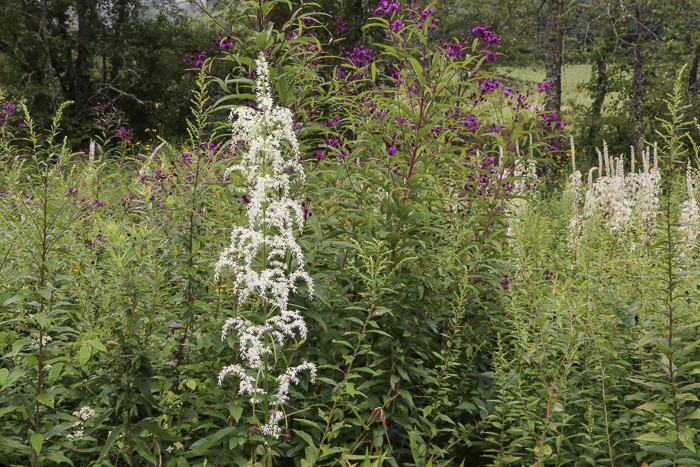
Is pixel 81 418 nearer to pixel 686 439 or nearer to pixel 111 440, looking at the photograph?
pixel 111 440

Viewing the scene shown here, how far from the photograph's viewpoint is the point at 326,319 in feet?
8.98

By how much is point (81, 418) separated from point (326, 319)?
4.36 feet

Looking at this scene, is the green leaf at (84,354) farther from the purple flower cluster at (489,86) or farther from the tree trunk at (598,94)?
the tree trunk at (598,94)

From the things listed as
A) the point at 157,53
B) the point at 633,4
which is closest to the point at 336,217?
the point at 633,4

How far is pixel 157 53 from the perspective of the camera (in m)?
20.8

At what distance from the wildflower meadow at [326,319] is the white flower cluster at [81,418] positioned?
0.02 m

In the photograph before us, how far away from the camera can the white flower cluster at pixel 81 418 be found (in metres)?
2.23

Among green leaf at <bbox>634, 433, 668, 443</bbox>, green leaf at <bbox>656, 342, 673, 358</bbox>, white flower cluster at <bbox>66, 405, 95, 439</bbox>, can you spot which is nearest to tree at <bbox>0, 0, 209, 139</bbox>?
white flower cluster at <bbox>66, 405, 95, 439</bbox>

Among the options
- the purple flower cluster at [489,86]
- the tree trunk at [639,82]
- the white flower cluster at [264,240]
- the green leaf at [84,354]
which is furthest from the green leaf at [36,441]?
the tree trunk at [639,82]

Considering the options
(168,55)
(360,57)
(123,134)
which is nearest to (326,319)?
(360,57)

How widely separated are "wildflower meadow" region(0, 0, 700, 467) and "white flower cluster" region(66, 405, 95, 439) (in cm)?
2

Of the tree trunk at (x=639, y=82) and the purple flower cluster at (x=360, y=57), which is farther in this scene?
the tree trunk at (x=639, y=82)

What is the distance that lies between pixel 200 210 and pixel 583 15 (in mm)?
13691

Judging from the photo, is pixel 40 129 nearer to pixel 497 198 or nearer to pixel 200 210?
pixel 200 210
